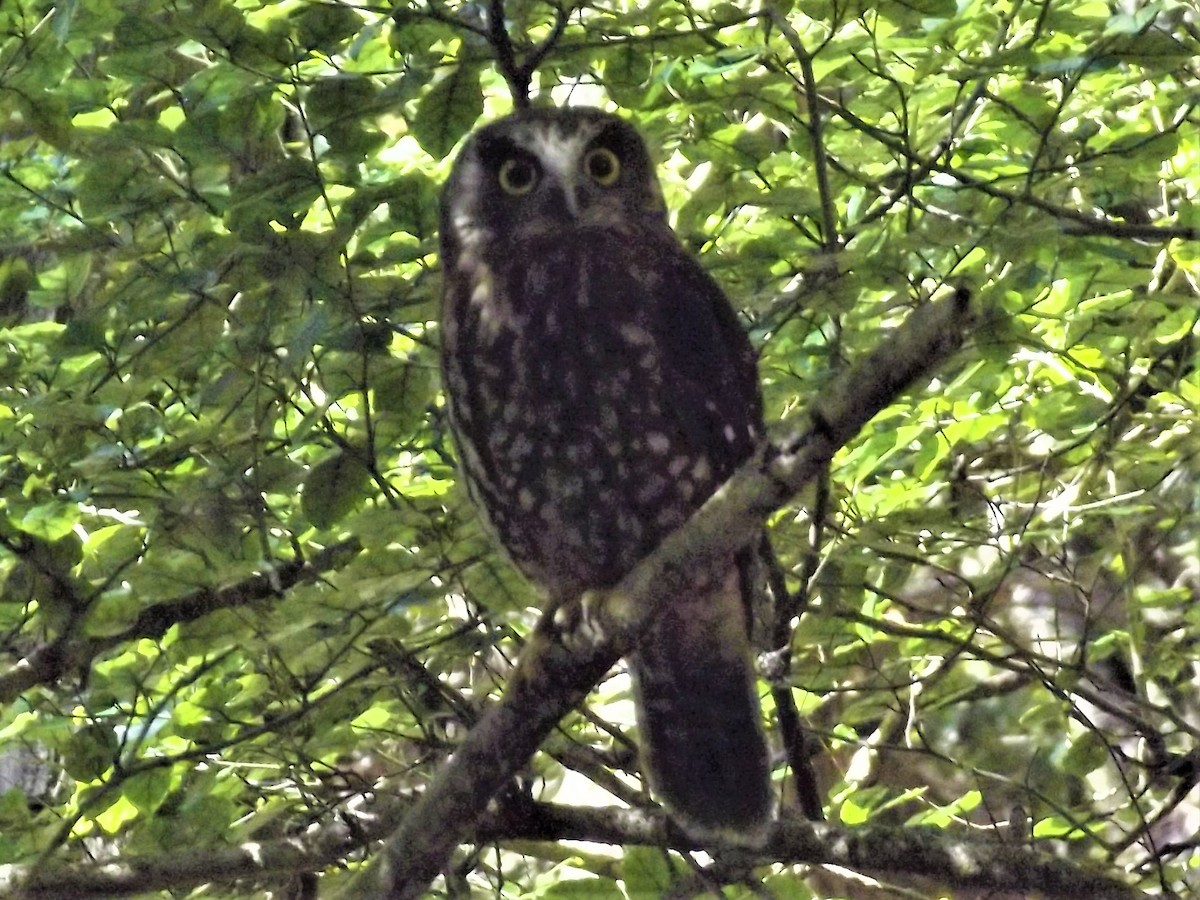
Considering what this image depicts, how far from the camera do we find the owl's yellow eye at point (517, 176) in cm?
221

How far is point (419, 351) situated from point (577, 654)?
0.59 meters

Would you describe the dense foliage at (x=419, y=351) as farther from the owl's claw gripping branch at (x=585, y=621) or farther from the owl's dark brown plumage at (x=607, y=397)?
the owl's claw gripping branch at (x=585, y=621)

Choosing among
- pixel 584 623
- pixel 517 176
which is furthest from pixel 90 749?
pixel 517 176

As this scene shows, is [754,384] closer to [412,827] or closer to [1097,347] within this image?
[1097,347]

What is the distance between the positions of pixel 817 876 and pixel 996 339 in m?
1.55

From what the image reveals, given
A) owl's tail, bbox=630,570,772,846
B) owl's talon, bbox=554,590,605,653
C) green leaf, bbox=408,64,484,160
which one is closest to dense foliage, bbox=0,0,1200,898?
green leaf, bbox=408,64,484,160

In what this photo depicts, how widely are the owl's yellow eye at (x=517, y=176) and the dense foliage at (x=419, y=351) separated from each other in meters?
0.14

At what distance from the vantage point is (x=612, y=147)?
223cm

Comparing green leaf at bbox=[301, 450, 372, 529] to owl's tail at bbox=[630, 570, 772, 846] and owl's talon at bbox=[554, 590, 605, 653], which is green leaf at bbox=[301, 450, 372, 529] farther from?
owl's tail at bbox=[630, 570, 772, 846]

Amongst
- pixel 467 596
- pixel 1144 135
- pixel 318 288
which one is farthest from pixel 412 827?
pixel 1144 135

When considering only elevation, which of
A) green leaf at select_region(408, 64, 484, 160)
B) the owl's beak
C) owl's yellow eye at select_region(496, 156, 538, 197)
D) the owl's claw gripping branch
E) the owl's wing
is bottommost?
the owl's claw gripping branch

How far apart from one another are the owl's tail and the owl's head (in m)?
0.63

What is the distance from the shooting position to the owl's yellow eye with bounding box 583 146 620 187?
2211 mm

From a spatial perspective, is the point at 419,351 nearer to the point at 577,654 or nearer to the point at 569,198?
the point at 569,198
